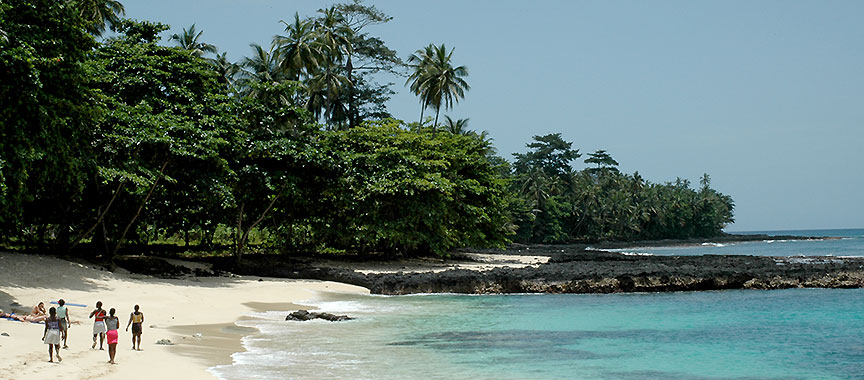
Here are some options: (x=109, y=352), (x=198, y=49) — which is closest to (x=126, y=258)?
(x=109, y=352)

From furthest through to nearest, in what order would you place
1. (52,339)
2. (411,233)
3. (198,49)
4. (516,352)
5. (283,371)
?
1. (198,49)
2. (411,233)
3. (516,352)
4. (283,371)
5. (52,339)

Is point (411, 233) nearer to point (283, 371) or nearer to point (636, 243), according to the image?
point (283, 371)

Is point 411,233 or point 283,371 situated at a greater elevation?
point 411,233

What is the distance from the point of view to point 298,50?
43156 mm

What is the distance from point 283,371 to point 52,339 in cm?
360

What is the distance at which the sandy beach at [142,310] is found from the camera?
11039 mm

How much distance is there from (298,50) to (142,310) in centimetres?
2732

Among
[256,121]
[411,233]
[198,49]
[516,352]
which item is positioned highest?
[198,49]

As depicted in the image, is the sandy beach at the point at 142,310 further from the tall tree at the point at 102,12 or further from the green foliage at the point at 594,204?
the green foliage at the point at 594,204

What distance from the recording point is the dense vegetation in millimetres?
17844

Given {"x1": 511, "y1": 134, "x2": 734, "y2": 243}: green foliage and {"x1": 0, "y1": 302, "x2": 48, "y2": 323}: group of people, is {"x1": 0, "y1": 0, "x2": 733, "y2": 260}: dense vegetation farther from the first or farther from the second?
{"x1": 511, "y1": 134, "x2": 734, "y2": 243}: green foliage

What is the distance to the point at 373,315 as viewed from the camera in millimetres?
19984

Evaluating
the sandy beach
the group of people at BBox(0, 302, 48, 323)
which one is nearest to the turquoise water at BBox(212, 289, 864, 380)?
the sandy beach

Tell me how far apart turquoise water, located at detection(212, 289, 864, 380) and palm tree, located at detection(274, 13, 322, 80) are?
885 inches
